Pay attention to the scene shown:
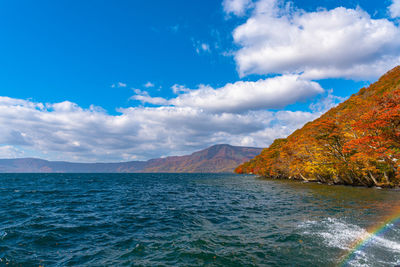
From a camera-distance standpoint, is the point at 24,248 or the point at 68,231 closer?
the point at 24,248

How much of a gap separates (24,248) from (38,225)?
5.36 m

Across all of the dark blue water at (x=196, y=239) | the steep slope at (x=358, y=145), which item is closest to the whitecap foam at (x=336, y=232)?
the dark blue water at (x=196, y=239)

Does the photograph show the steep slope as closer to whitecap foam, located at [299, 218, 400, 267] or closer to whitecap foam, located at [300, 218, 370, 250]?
whitecap foam, located at [300, 218, 370, 250]

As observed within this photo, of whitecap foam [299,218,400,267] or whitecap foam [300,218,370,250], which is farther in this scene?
whitecap foam [300,218,370,250]

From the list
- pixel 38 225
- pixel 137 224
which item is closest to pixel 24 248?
pixel 38 225

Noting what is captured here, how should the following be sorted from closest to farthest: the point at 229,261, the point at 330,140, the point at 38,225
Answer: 1. the point at 229,261
2. the point at 38,225
3. the point at 330,140

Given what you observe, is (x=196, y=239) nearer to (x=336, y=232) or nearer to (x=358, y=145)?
(x=336, y=232)

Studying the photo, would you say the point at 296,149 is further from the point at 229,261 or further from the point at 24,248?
the point at 24,248

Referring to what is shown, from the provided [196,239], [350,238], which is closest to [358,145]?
[350,238]

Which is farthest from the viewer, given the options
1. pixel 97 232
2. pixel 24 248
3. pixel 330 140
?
pixel 330 140

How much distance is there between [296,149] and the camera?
200ft

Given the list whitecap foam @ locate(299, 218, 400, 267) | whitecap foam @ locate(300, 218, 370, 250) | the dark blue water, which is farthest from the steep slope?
whitecap foam @ locate(299, 218, 400, 267)

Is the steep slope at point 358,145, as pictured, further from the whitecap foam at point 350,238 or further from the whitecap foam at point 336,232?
the whitecap foam at point 350,238

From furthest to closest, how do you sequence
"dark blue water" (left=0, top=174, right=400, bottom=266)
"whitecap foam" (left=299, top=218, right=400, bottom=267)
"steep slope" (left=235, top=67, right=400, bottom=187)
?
"steep slope" (left=235, top=67, right=400, bottom=187), "dark blue water" (left=0, top=174, right=400, bottom=266), "whitecap foam" (left=299, top=218, right=400, bottom=267)
